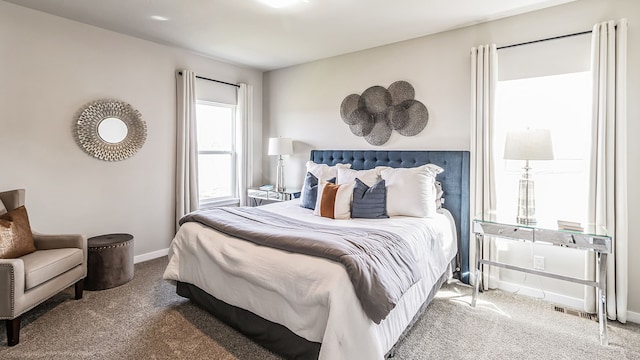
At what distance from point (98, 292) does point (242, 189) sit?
2311 millimetres

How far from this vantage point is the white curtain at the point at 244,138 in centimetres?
486

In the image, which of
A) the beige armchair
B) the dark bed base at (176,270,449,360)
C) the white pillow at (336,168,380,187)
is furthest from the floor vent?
the beige armchair

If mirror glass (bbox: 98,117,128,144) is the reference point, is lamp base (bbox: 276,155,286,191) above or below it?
below

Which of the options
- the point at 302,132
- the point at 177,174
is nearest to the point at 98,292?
the point at 177,174

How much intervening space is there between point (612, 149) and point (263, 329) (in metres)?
2.98

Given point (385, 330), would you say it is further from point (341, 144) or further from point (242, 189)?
point (242, 189)

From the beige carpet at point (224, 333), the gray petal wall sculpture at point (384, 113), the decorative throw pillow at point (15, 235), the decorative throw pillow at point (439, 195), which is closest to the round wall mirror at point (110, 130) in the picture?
the decorative throw pillow at point (15, 235)

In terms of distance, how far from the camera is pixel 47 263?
2482 millimetres

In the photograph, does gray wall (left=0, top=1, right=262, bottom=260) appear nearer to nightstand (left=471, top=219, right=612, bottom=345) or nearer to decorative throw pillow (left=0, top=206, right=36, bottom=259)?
decorative throw pillow (left=0, top=206, right=36, bottom=259)

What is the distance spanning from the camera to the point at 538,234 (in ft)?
8.20

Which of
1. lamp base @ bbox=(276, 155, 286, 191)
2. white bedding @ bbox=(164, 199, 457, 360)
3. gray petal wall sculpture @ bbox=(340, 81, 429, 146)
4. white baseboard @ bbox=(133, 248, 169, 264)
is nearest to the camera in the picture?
white bedding @ bbox=(164, 199, 457, 360)

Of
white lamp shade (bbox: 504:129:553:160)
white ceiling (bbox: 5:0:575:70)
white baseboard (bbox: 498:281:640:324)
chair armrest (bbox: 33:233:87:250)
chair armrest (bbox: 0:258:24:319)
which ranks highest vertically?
white ceiling (bbox: 5:0:575:70)

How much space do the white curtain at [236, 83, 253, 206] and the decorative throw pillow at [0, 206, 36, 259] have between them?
2.59 m

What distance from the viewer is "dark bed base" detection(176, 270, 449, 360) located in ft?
6.30
